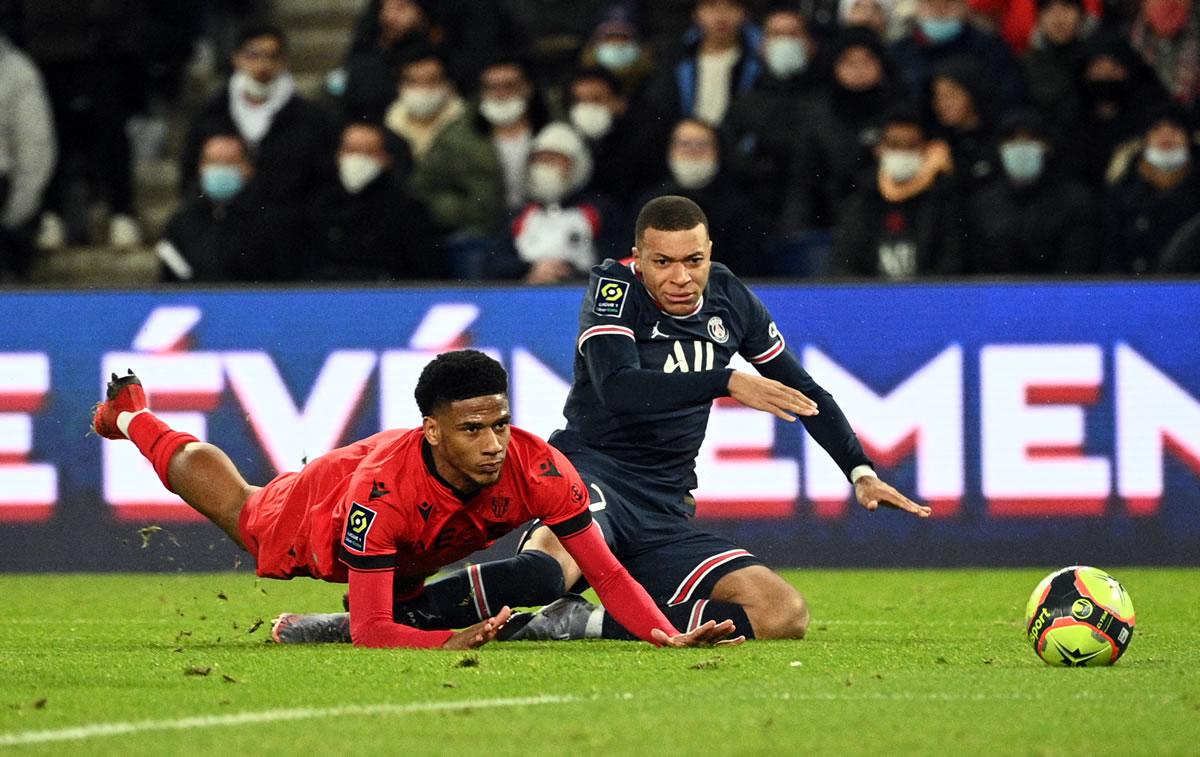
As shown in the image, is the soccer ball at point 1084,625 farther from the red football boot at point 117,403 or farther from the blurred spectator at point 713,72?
the blurred spectator at point 713,72

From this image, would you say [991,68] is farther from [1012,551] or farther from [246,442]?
[246,442]

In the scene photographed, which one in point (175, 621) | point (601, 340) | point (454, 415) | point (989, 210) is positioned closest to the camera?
point (454, 415)

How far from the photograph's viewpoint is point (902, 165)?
40.9 ft

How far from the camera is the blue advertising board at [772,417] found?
1076cm

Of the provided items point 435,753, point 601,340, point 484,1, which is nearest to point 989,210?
point 484,1

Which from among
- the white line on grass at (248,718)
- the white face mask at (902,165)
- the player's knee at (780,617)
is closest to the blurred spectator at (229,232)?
the white face mask at (902,165)

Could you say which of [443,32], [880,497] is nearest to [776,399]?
[880,497]

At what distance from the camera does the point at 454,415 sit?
6.66 meters

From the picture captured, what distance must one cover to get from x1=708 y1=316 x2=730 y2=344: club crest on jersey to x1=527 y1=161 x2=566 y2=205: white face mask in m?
5.20

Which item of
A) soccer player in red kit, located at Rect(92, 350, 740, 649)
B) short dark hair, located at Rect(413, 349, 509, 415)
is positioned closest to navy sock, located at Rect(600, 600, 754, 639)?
soccer player in red kit, located at Rect(92, 350, 740, 649)

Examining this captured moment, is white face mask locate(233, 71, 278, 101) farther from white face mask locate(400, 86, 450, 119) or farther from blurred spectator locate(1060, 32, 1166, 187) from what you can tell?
blurred spectator locate(1060, 32, 1166, 187)

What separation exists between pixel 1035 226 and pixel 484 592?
5.88 meters

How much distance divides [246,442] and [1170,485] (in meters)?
4.82

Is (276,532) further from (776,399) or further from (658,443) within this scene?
(776,399)
